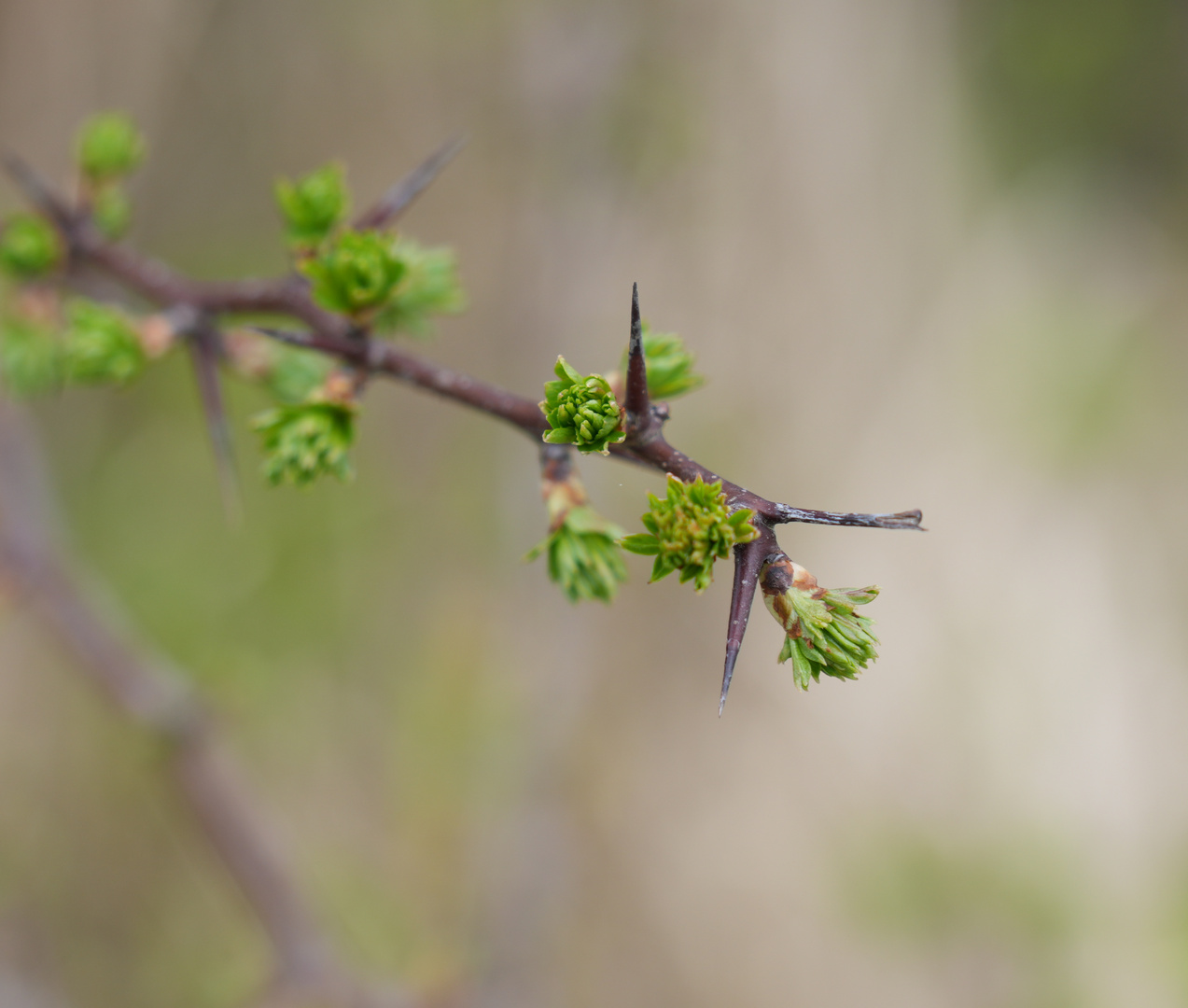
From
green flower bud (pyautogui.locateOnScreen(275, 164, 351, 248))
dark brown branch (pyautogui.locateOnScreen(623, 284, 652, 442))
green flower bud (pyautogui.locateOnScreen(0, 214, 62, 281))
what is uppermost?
green flower bud (pyautogui.locateOnScreen(275, 164, 351, 248))

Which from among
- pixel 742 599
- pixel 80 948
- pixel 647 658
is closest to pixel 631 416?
pixel 742 599

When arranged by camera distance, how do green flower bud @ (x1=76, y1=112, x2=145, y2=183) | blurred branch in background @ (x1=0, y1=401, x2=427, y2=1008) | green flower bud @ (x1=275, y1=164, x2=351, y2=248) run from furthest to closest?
blurred branch in background @ (x1=0, y1=401, x2=427, y2=1008)
green flower bud @ (x1=76, y1=112, x2=145, y2=183)
green flower bud @ (x1=275, y1=164, x2=351, y2=248)

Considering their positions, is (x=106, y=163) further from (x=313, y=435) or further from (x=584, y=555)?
(x=584, y=555)

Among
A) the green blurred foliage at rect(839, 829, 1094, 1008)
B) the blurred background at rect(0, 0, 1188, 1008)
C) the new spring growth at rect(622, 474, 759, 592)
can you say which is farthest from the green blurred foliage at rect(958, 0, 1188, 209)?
the new spring growth at rect(622, 474, 759, 592)

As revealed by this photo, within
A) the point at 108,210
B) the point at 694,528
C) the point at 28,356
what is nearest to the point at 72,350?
the point at 28,356

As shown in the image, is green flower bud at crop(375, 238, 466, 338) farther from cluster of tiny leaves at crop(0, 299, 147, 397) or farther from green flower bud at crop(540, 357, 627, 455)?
green flower bud at crop(540, 357, 627, 455)

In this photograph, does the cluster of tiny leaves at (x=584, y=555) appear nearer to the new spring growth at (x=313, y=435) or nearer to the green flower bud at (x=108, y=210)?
the new spring growth at (x=313, y=435)

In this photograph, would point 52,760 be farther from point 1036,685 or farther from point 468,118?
point 1036,685
